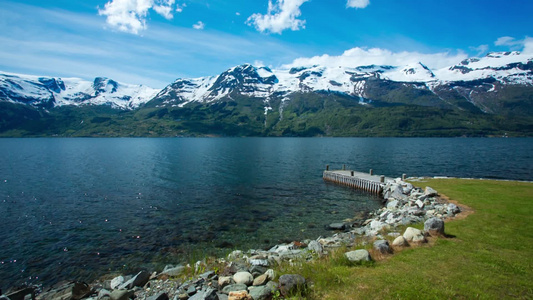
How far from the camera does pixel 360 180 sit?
171ft

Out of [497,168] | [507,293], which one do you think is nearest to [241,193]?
[507,293]

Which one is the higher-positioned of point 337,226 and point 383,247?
point 383,247

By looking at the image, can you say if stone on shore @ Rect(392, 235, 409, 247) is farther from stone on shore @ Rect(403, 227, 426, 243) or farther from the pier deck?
the pier deck

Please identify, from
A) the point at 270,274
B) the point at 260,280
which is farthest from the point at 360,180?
the point at 260,280

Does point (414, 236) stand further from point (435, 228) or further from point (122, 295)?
point (122, 295)

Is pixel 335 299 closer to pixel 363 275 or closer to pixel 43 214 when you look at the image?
pixel 363 275

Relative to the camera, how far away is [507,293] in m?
10.4

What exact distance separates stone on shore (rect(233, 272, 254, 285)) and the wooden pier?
39.8 m

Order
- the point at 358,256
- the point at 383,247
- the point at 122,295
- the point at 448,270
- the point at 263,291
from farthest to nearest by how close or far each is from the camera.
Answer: the point at 383,247 → the point at 122,295 → the point at 358,256 → the point at 448,270 → the point at 263,291

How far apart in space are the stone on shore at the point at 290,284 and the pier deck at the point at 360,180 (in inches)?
1577

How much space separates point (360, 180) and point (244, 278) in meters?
Answer: 43.8

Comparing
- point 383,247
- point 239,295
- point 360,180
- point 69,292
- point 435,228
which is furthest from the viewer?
point 360,180

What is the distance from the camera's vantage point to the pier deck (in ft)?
158

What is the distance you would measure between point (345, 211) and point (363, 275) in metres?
26.1
